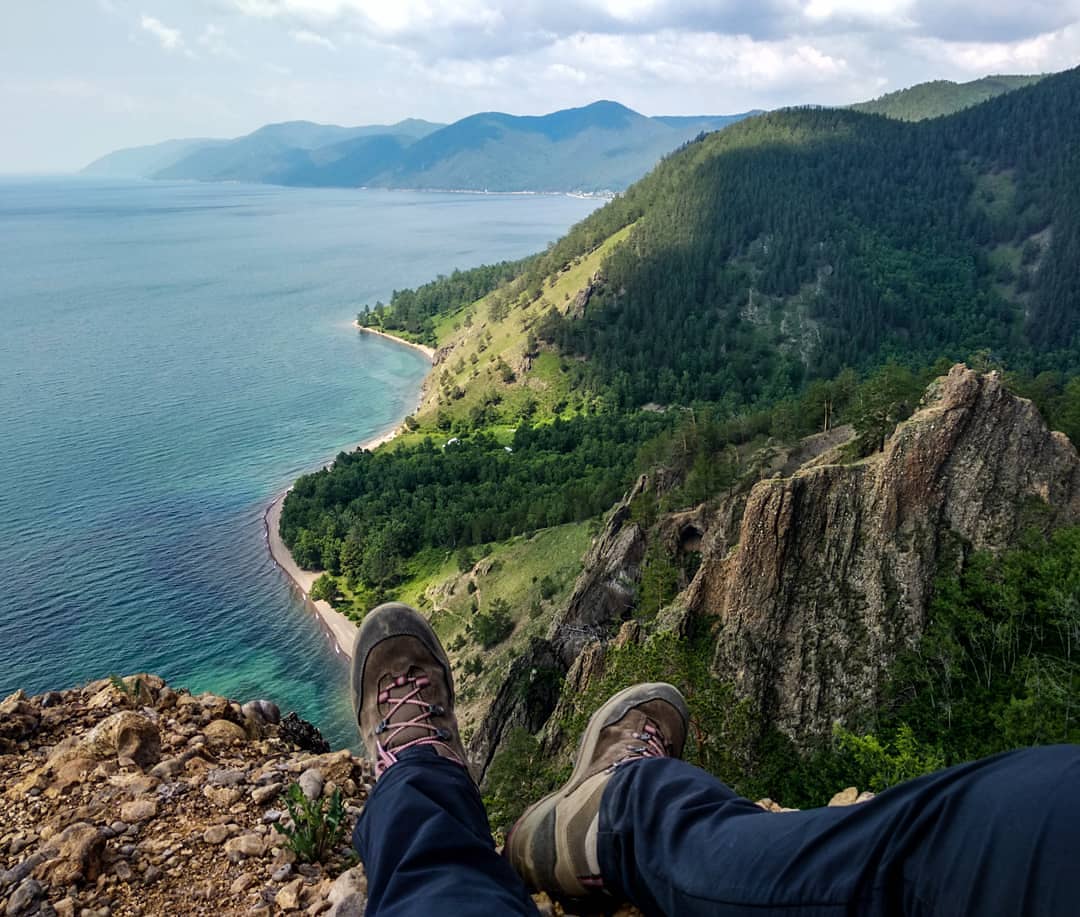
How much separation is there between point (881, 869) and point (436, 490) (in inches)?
3309

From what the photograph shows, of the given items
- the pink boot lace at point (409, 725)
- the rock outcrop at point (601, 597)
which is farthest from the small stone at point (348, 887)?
the rock outcrop at point (601, 597)

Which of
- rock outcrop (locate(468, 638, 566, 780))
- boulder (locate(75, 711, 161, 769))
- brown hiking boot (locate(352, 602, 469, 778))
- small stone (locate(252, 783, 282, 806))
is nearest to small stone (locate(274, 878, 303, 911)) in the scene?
brown hiking boot (locate(352, 602, 469, 778))

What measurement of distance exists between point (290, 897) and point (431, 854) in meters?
2.29

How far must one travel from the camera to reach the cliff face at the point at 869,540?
2355 centimetres

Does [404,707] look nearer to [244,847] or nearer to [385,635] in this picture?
[385,635]

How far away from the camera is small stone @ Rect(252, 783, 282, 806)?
272 inches

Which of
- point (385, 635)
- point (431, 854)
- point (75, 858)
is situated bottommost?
point (75, 858)

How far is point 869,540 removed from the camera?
23969 millimetres

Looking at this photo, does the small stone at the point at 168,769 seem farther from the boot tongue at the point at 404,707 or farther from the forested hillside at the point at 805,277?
the forested hillside at the point at 805,277

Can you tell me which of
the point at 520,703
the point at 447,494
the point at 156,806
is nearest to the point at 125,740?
the point at 156,806

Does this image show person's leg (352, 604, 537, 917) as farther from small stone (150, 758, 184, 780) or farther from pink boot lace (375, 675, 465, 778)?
small stone (150, 758, 184, 780)

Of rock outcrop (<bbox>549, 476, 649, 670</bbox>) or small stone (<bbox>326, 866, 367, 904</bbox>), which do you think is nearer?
small stone (<bbox>326, 866, 367, 904</bbox>)

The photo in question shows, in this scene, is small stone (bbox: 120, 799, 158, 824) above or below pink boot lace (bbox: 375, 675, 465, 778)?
below

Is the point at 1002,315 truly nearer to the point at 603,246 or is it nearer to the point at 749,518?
the point at 603,246
